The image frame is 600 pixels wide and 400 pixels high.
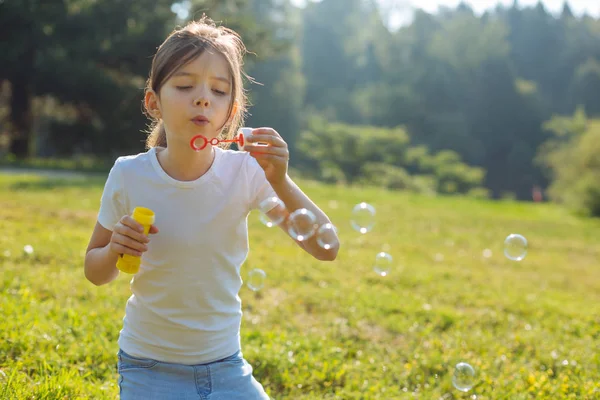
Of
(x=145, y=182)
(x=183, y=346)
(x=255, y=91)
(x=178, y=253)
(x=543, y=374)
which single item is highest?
(x=255, y=91)

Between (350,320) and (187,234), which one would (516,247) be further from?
(187,234)

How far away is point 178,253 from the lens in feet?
7.24

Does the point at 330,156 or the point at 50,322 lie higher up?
the point at 330,156

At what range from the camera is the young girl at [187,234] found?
2184 mm

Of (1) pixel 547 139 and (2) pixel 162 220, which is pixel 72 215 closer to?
(2) pixel 162 220

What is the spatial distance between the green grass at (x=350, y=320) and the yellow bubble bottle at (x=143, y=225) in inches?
34.0

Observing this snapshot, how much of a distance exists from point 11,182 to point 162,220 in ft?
29.4

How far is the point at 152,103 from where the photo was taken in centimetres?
235

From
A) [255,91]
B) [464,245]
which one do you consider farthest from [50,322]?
[255,91]

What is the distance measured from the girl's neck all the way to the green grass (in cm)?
99

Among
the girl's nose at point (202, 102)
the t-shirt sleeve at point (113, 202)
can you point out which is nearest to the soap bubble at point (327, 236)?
the girl's nose at point (202, 102)

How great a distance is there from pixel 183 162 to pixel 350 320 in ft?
7.10

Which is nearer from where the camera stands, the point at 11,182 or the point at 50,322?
the point at 50,322

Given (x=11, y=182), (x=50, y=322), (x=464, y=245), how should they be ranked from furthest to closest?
(x=11, y=182) < (x=464, y=245) < (x=50, y=322)
